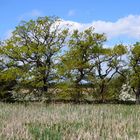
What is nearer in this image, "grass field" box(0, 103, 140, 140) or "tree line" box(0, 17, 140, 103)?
"grass field" box(0, 103, 140, 140)

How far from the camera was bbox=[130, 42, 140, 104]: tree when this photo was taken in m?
42.4

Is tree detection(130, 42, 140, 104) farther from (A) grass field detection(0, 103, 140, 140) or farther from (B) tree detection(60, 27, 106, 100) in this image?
(A) grass field detection(0, 103, 140, 140)

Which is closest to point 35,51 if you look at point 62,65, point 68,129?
point 62,65

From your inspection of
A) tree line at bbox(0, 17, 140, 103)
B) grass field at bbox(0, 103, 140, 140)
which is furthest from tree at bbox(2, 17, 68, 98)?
grass field at bbox(0, 103, 140, 140)

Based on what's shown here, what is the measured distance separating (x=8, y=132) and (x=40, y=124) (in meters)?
2.70

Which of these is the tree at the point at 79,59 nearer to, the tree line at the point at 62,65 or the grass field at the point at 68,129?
the tree line at the point at 62,65

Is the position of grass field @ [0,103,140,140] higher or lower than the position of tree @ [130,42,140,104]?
lower

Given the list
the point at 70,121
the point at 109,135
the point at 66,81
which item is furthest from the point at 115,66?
the point at 109,135

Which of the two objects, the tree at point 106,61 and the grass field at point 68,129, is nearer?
the grass field at point 68,129

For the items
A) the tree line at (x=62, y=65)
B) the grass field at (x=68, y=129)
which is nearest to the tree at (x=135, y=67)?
Result: the tree line at (x=62, y=65)

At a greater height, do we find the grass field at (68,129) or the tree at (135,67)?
the tree at (135,67)

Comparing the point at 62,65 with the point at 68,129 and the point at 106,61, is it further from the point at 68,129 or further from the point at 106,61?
the point at 68,129

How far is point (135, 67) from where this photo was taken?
43125mm

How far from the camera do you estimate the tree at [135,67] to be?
42.4 m
